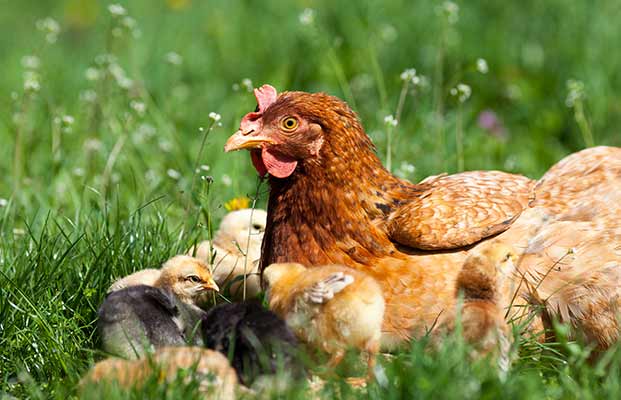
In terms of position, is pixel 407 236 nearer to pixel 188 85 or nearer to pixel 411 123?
pixel 411 123

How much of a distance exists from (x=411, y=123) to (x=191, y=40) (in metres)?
3.18

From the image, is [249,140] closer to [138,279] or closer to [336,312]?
[138,279]

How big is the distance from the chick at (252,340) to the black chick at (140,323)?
0.17m

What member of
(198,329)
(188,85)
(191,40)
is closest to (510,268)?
(198,329)

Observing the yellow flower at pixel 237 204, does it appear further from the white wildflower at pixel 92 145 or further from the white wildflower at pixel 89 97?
the white wildflower at pixel 89 97

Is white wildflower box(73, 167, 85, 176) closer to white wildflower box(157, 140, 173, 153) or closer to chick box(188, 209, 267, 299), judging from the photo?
white wildflower box(157, 140, 173, 153)

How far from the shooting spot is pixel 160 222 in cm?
539

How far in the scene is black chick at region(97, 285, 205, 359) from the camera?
166 inches

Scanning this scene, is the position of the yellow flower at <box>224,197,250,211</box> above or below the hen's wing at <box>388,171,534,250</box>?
below

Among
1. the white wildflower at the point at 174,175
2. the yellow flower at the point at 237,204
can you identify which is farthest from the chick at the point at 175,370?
the white wildflower at the point at 174,175

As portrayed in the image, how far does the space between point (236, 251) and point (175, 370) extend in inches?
78.1

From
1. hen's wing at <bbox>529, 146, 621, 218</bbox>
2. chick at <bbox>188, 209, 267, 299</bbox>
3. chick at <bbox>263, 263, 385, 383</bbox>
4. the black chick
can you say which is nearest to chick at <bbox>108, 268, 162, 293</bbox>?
the black chick

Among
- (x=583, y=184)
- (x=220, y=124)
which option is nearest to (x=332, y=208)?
(x=220, y=124)

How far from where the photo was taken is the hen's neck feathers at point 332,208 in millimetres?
4750
